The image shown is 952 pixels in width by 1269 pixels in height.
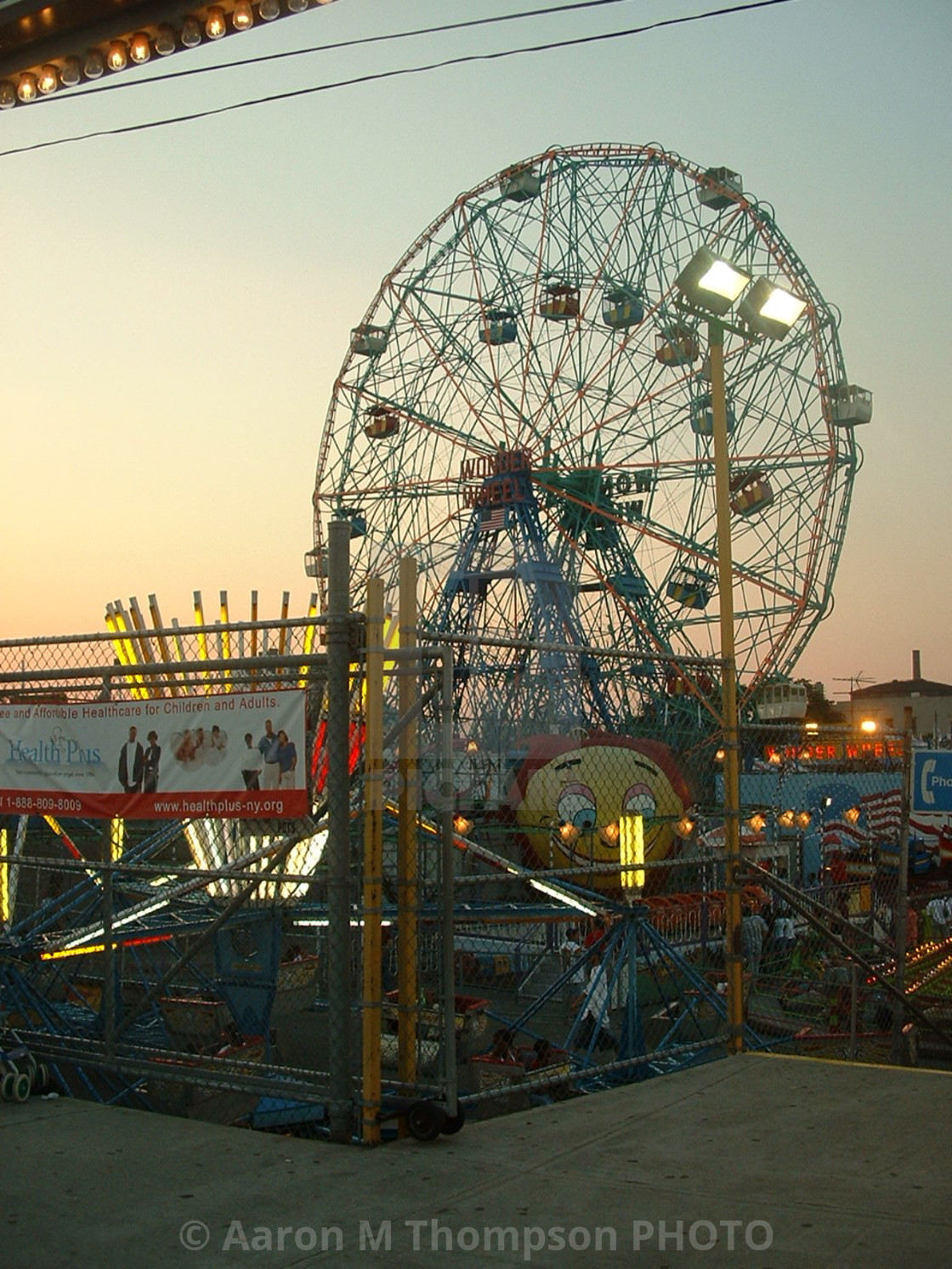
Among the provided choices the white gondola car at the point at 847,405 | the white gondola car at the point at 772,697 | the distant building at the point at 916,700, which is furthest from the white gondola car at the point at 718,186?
the distant building at the point at 916,700

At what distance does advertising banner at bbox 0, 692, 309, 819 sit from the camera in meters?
6.58

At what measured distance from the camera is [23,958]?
8953 millimetres

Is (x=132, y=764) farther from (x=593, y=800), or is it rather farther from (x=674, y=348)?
(x=674, y=348)

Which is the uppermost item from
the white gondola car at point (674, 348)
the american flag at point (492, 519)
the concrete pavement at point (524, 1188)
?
the white gondola car at point (674, 348)

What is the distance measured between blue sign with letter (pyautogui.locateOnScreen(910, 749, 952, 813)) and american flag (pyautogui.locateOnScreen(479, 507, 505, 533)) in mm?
24885

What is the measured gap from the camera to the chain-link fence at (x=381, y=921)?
6.30 m

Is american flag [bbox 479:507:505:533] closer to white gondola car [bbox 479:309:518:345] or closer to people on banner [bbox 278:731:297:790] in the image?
white gondola car [bbox 479:309:518:345]

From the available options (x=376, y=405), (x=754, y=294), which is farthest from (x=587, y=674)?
(x=754, y=294)

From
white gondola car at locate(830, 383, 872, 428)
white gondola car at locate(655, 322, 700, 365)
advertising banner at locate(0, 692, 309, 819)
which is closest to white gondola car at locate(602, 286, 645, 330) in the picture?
white gondola car at locate(655, 322, 700, 365)

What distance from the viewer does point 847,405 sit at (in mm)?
34844

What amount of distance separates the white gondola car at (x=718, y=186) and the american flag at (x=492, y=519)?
9.87 meters

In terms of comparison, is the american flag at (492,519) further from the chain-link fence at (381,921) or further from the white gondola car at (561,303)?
the chain-link fence at (381,921)

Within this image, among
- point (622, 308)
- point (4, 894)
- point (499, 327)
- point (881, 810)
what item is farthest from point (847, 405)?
point (4, 894)

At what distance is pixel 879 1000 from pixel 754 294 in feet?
24.9
